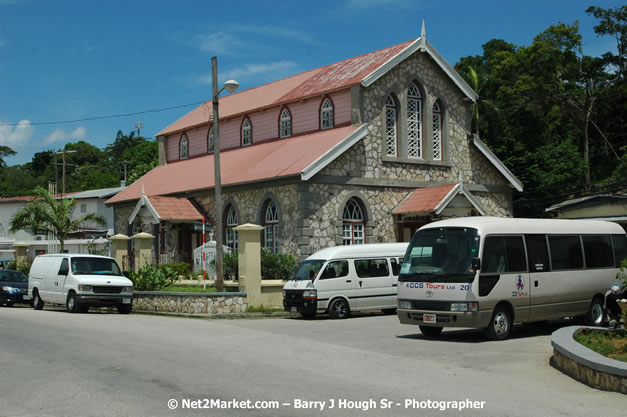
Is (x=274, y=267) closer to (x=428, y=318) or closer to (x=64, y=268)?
(x=64, y=268)

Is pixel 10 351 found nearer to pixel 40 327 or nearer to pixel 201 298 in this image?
pixel 40 327

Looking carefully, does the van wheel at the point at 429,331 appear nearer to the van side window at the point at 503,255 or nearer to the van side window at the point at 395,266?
the van side window at the point at 503,255

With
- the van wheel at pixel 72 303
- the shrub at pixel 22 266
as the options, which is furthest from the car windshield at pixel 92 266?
the shrub at pixel 22 266

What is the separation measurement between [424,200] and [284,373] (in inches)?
791

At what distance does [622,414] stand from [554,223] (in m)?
9.97

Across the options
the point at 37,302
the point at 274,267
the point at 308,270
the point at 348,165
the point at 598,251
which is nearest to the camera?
the point at 598,251

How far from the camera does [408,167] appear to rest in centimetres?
3200

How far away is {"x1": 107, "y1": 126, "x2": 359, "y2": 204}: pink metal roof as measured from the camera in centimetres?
2970

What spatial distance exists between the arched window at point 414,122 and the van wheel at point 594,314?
47.8ft

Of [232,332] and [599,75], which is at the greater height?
[599,75]

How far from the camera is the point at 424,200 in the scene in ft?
100

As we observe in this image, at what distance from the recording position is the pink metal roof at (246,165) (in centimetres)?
2970

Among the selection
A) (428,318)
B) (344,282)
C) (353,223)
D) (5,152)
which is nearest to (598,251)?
(428,318)

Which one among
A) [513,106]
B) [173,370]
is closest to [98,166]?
[513,106]
